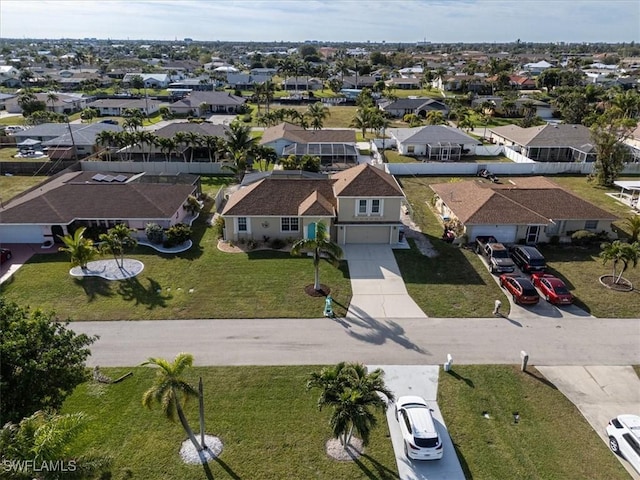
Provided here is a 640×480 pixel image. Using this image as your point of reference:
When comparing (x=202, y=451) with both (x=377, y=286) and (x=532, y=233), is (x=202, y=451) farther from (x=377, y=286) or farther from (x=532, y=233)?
(x=532, y=233)

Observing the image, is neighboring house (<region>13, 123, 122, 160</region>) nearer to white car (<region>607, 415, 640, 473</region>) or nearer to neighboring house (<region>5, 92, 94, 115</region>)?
neighboring house (<region>5, 92, 94, 115</region>)

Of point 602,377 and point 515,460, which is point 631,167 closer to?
point 602,377

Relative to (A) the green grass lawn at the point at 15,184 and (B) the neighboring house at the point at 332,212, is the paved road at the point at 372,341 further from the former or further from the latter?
(A) the green grass lawn at the point at 15,184

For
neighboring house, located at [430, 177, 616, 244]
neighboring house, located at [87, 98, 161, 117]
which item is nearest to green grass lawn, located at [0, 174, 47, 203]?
neighboring house, located at [87, 98, 161, 117]

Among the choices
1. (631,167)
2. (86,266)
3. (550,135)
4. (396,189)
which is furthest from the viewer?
(550,135)

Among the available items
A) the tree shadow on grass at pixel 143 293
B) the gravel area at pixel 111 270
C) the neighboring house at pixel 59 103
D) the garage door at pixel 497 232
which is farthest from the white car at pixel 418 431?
Result: the neighboring house at pixel 59 103

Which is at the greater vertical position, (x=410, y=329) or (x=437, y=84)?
(x=437, y=84)

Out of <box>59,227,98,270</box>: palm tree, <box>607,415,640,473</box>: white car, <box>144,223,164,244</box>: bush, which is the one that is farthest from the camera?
<box>144,223,164,244</box>: bush

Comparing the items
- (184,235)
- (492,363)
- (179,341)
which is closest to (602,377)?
(492,363)
